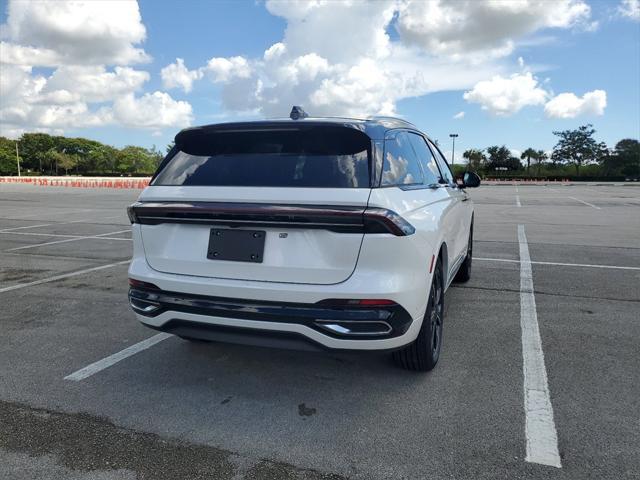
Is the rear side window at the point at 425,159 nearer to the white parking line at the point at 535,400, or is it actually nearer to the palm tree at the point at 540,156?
the white parking line at the point at 535,400

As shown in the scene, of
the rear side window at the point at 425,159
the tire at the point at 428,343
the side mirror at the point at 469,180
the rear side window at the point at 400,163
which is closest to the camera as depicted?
the rear side window at the point at 400,163

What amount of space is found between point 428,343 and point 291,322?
1118 millimetres

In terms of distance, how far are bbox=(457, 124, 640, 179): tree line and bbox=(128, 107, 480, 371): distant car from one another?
8381 cm

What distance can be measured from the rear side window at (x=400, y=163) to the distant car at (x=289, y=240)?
0.05 feet

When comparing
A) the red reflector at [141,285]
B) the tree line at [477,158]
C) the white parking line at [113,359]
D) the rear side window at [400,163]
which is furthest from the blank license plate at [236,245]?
the tree line at [477,158]

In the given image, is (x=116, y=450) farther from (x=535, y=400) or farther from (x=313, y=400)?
(x=535, y=400)

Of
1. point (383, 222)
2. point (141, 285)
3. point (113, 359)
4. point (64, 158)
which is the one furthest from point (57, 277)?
point (64, 158)

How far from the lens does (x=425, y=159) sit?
172 inches

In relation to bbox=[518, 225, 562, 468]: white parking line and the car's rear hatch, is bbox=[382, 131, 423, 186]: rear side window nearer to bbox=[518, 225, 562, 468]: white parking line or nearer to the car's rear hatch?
the car's rear hatch

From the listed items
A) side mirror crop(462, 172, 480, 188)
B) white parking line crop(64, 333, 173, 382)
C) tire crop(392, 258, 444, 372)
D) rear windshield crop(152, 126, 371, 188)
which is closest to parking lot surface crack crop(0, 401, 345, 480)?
white parking line crop(64, 333, 173, 382)

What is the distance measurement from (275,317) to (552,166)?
101 metres

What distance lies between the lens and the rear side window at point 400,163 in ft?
10.3

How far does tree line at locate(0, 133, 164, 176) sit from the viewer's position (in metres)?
116

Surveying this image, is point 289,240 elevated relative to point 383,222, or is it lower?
lower
